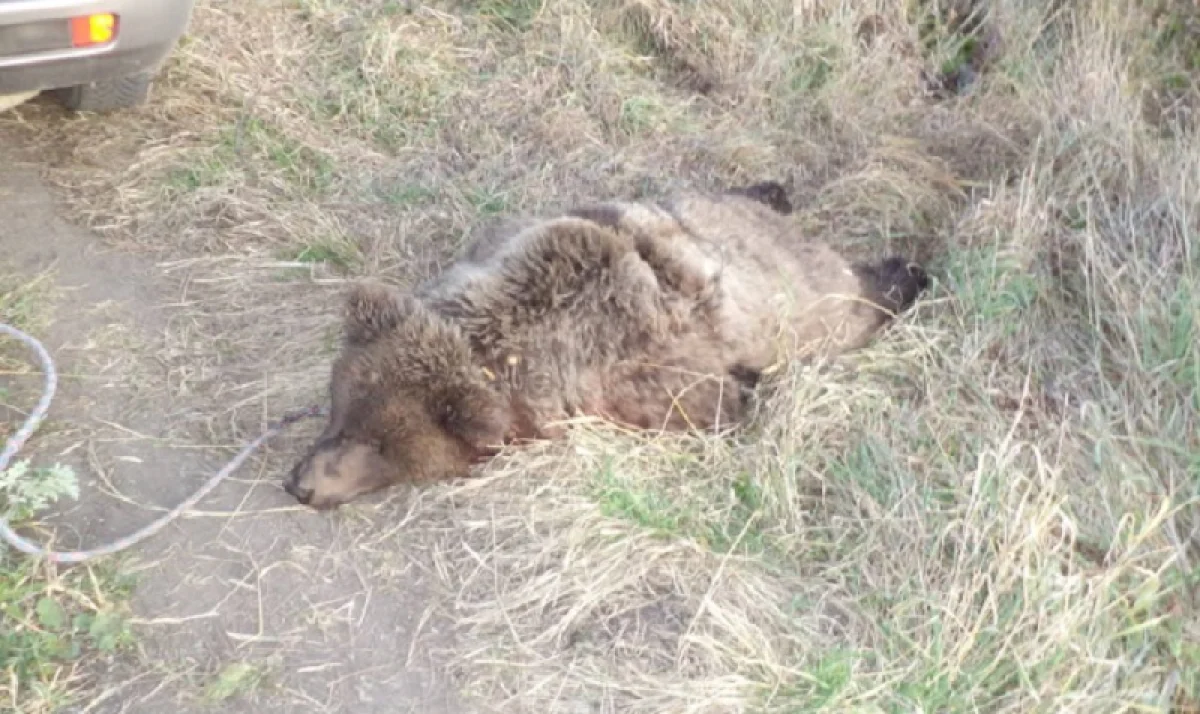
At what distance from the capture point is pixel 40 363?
3.64 metres

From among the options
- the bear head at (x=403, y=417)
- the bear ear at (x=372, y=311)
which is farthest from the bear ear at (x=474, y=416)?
the bear ear at (x=372, y=311)

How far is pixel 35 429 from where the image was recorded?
11.2 feet

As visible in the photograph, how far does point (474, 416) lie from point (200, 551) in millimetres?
877

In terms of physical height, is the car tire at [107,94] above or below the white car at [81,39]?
below

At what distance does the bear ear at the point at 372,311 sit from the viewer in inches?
136

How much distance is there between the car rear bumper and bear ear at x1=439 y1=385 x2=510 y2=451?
1.67 meters

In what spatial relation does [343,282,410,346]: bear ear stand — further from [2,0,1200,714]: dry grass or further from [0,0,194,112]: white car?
[0,0,194,112]: white car

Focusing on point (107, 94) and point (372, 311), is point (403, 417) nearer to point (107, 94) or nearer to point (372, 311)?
point (372, 311)

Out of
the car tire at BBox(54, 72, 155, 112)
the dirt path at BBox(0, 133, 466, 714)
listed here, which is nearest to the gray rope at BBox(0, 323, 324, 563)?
the dirt path at BBox(0, 133, 466, 714)

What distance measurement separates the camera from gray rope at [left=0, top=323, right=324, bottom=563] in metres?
2.93

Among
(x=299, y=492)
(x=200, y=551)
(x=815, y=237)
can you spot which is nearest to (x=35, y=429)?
(x=200, y=551)

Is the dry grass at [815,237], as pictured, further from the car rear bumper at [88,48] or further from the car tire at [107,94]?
the car rear bumper at [88,48]

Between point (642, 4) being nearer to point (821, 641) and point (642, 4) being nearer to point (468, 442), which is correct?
point (468, 442)

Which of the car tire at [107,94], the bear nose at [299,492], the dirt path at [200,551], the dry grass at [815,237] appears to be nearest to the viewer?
the dirt path at [200,551]
